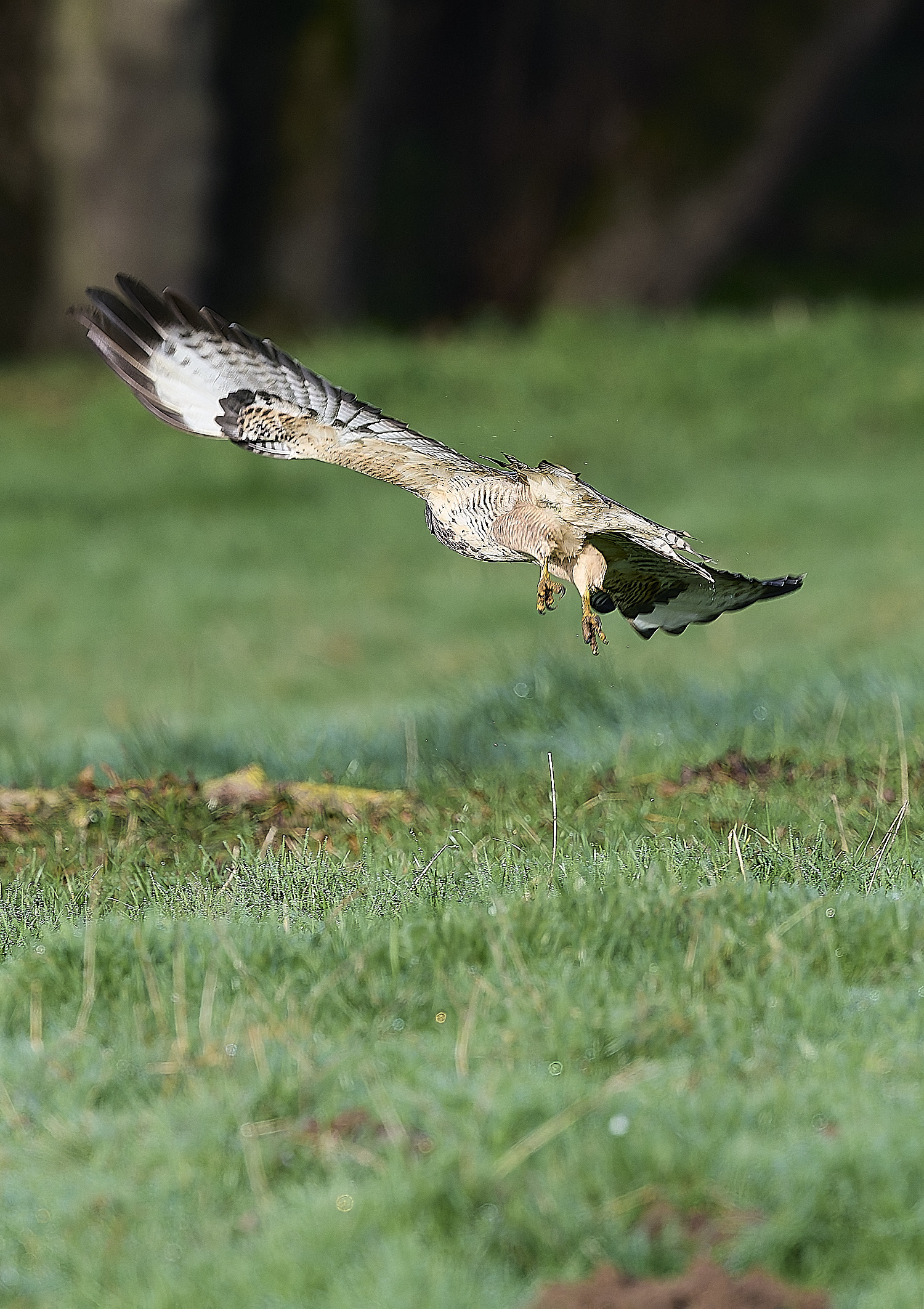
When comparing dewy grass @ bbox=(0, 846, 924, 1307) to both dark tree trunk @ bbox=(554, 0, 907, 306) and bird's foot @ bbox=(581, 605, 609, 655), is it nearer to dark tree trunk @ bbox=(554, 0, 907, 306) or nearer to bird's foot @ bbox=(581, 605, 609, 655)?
bird's foot @ bbox=(581, 605, 609, 655)

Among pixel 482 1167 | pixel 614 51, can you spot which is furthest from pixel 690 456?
pixel 482 1167

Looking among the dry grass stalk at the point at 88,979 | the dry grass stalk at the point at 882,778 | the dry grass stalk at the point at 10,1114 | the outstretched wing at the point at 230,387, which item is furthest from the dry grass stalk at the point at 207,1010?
the dry grass stalk at the point at 882,778

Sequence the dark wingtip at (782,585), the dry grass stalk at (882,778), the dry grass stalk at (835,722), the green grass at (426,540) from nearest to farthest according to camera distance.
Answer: the dark wingtip at (782,585) → the dry grass stalk at (882,778) → the dry grass stalk at (835,722) → the green grass at (426,540)

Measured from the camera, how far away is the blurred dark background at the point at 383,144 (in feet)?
58.4

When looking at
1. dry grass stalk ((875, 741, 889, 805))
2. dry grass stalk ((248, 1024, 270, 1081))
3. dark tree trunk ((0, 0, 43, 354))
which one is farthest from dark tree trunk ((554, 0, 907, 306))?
dry grass stalk ((248, 1024, 270, 1081))

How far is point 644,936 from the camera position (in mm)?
3904

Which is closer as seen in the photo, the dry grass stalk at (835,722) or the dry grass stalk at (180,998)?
the dry grass stalk at (180,998)

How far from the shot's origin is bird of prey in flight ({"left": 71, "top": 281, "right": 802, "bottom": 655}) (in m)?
4.79

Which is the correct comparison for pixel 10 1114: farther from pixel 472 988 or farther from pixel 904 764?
pixel 904 764

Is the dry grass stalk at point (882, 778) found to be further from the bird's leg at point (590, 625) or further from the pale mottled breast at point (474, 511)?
the pale mottled breast at point (474, 511)

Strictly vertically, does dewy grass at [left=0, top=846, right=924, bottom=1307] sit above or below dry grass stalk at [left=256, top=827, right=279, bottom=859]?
below

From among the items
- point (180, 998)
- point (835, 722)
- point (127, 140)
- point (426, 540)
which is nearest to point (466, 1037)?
point (180, 998)

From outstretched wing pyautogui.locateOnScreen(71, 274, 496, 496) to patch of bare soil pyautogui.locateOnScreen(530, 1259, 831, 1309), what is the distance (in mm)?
2899

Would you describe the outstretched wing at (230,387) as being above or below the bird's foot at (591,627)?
above
